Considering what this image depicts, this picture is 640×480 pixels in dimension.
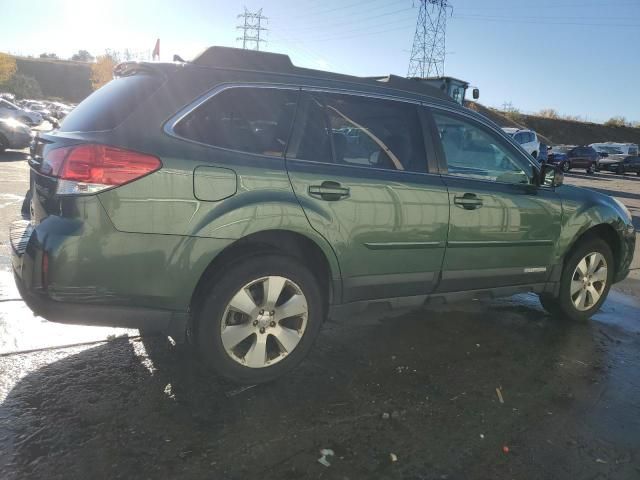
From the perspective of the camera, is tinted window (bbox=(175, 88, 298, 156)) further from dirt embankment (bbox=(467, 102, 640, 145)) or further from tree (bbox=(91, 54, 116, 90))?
tree (bbox=(91, 54, 116, 90))

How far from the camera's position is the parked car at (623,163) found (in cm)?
3241

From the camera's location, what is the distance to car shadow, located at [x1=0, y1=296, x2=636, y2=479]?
7.86 feet

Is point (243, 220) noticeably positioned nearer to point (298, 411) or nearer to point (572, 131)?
point (298, 411)

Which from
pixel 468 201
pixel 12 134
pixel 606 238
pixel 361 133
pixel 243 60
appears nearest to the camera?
pixel 243 60

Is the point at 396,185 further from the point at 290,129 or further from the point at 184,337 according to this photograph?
the point at 184,337

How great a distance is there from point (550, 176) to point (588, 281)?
1.12 m

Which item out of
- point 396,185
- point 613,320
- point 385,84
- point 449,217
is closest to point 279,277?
point 396,185

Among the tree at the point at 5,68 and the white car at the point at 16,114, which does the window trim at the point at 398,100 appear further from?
the tree at the point at 5,68

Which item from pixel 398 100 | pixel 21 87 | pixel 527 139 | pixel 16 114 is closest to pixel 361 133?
pixel 398 100

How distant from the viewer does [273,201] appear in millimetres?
2875

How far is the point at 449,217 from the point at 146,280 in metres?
2.07

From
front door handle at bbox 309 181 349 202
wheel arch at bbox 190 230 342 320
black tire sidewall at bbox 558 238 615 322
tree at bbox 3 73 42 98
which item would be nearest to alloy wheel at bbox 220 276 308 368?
wheel arch at bbox 190 230 342 320

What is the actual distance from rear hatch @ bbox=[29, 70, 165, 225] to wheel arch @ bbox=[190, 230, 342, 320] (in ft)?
2.10

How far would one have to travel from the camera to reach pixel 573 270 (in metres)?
4.50
